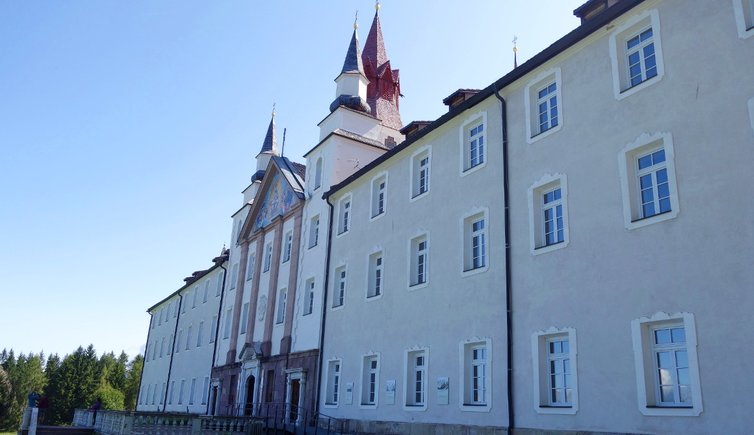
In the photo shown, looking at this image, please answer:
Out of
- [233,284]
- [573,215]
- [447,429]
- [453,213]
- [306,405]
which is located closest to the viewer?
[573,215]

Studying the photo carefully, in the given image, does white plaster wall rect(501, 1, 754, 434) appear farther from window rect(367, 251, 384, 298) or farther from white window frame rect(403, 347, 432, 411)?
window rect(367, 251, 384, 298)

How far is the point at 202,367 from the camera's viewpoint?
3934 centimetres

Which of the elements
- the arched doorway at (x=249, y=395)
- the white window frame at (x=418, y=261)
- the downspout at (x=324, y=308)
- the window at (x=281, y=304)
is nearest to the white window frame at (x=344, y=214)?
the downspout at (x=324, y=308)

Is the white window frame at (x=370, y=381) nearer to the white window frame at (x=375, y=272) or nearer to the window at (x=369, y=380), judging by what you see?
the window at (x=369, y=380)

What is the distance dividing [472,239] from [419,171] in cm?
421

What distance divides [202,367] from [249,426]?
18549 mm

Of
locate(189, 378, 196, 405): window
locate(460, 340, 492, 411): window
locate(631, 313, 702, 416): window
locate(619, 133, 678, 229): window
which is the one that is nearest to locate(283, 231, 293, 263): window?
locate(460, 340, 492, 411): window

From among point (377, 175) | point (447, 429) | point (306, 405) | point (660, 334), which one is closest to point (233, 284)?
point (306, 405)

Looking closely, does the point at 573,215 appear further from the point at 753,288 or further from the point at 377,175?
the point at 377,175

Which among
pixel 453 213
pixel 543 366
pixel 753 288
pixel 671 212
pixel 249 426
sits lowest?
pixel 249 426

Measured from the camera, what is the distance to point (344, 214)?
25047 millimetres

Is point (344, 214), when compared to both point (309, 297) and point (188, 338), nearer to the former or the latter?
point (309, 297)

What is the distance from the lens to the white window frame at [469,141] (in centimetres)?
1719

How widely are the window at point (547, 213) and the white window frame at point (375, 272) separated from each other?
7117mm
